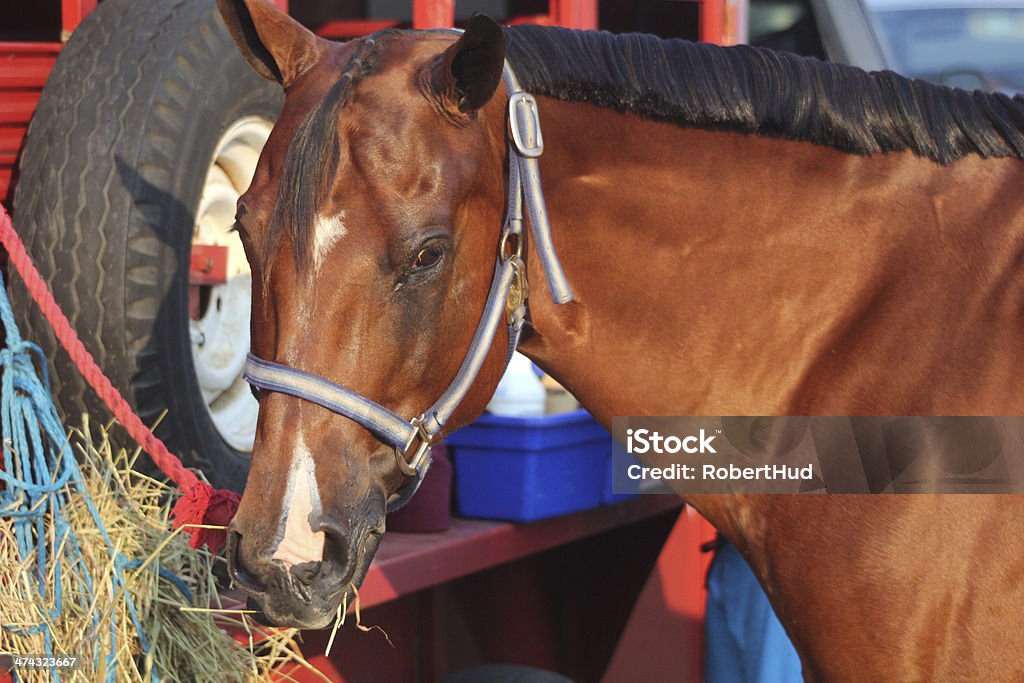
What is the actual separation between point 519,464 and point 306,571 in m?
1.57

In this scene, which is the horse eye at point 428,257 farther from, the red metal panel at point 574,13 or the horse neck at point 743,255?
the red metal panel at point 574,13

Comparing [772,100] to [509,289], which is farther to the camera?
[772,100]

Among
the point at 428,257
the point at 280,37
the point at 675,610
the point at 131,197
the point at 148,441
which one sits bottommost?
the point at 675,610

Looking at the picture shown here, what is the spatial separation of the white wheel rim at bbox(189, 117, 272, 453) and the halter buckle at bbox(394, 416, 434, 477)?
50.1 inches

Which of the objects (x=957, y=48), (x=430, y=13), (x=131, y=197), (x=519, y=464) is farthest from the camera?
(x=957, y=48)

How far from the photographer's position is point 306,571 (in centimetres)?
174

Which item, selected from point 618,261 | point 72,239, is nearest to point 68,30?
point 72,239

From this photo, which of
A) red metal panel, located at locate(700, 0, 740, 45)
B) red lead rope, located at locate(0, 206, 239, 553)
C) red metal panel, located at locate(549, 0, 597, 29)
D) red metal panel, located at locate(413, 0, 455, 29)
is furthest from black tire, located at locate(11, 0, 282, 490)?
red metal panel, located at locate(700, 0, 740, 45)

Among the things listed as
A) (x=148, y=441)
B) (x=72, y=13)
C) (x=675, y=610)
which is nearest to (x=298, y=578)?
(x=148, y=441)

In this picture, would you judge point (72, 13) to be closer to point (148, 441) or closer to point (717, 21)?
point (148, 441)

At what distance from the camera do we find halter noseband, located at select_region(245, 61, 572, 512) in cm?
190

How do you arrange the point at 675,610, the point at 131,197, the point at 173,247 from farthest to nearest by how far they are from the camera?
the point at 675,610
the point at 173,247
the point at 131,197

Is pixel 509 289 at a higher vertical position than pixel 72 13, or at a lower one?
lower

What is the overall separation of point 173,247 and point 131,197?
160 millimetres
